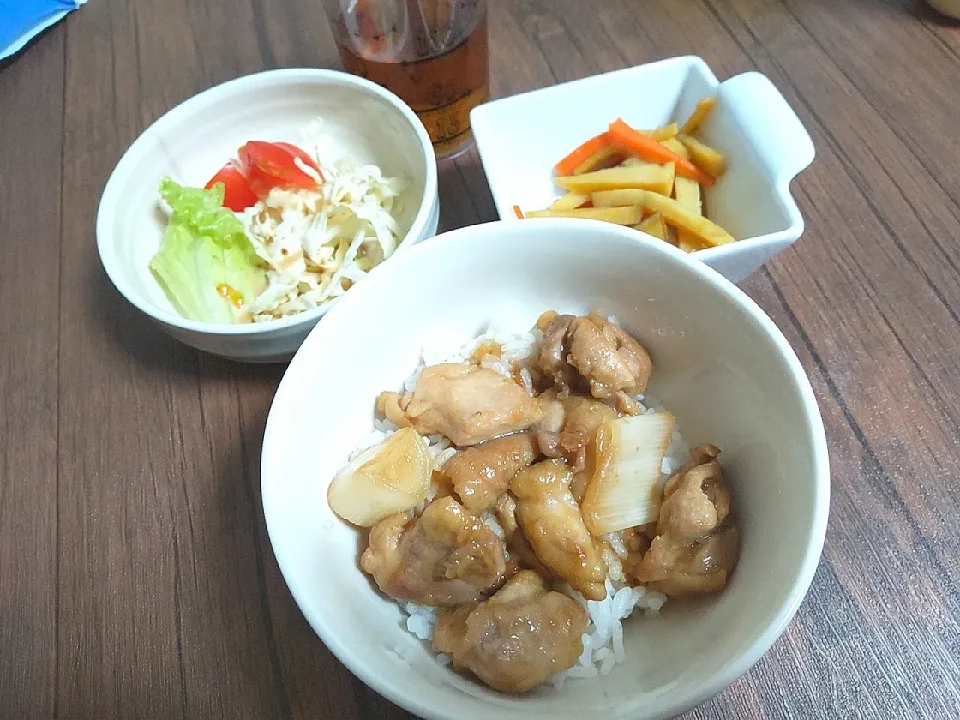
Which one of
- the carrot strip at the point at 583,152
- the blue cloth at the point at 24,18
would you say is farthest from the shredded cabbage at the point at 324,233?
the blue cloth at the point at 24,18

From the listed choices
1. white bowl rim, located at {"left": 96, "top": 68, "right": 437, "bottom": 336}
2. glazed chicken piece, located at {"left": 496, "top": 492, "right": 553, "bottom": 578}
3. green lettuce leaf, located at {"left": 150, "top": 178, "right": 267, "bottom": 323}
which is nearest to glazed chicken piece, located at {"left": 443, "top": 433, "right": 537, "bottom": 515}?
glazed chicken piece, located at {"left": 496, "top": 492, "right": 553, "bottom": 578}

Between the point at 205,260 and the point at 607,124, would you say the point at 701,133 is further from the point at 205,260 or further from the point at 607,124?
the point at 205,260

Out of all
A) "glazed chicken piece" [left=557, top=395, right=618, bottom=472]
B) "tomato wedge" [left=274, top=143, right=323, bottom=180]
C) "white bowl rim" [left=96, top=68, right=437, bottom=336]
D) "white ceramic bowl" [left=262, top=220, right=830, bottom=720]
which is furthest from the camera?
"tomato wedge" [left=274, top=143, right=323, bottom=180]

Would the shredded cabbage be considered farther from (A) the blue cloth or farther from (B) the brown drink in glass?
(A) the blue cloth

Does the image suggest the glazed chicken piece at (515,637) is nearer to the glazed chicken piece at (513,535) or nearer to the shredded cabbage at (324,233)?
the glazed chicken piece at (513,535)

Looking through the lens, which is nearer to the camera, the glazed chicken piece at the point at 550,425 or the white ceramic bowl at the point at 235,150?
the glazed chicken piece at the point at 550,425
